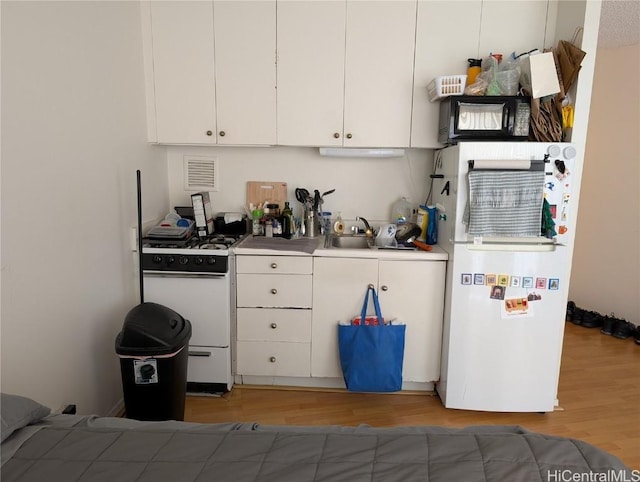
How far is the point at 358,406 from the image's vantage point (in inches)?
106

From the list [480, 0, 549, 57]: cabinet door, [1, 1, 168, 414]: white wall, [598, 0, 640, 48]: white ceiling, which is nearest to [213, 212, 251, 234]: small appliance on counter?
[1, 1, 168, 414]: white wall

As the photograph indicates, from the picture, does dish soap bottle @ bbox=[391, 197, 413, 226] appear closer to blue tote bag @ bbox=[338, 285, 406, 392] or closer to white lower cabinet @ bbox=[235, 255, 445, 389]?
white lower cabinet @ bbox=[235, 255, 445, 389]

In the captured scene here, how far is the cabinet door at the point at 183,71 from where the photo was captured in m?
2.75

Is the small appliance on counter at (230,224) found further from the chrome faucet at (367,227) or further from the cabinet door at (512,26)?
the cabinet door at (512,26)

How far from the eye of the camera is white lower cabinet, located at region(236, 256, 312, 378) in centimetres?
266

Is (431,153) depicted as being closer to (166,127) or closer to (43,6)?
(166,127)

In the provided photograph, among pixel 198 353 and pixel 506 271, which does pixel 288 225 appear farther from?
pixel 506 271

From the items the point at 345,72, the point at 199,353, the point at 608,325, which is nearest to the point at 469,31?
the point at 345,72

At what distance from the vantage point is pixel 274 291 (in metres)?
2.68

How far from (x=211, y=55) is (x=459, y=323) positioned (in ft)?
7.13

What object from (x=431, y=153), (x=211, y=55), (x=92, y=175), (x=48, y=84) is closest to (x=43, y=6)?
(x=48, y=84)

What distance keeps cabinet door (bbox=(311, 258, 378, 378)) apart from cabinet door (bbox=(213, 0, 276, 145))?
92 cm

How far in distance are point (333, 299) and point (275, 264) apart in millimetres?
401

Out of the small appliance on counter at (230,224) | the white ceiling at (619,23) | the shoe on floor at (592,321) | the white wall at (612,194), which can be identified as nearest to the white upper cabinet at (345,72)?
the small appliance on counter at (230,224)
